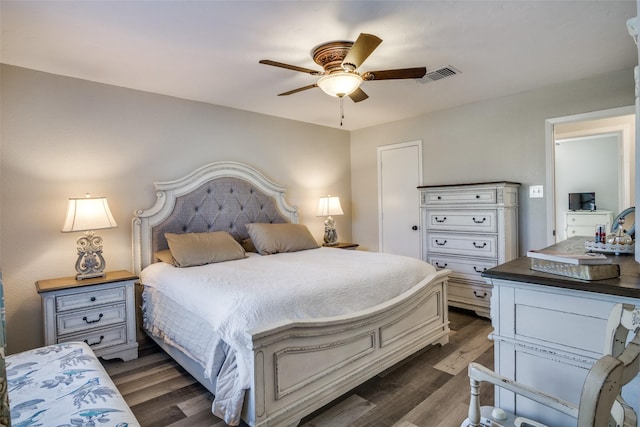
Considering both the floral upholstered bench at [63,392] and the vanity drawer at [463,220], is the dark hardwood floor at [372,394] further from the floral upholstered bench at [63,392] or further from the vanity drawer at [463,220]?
the vanity drawer at [463,220]

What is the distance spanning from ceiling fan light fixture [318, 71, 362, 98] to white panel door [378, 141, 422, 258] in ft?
7.52

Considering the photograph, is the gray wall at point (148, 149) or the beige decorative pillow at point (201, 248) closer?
the gray wall at point (148, 149)

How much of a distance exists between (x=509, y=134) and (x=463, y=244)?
1278 millimetres

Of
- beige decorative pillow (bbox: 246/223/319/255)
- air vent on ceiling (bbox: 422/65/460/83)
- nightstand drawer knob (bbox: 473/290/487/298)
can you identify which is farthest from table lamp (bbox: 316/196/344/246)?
air vent on ceiling (bbox: 422/65/460/83)

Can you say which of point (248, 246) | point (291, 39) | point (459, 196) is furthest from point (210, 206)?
point (459, 196)

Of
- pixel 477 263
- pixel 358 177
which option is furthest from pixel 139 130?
pixel 477 263

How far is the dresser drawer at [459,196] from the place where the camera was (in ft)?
11.0

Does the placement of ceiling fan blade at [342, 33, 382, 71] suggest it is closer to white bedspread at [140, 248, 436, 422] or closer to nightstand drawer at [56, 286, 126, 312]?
white bedspread at [140, 248, 436, 422]

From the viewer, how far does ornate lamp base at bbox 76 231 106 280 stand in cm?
262

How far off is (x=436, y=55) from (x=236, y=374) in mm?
2551

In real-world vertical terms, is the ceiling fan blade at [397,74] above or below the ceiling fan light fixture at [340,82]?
above

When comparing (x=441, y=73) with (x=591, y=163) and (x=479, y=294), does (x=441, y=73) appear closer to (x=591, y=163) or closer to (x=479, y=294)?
(x=479, y=294)

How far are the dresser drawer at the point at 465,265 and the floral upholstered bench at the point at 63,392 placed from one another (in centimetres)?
323

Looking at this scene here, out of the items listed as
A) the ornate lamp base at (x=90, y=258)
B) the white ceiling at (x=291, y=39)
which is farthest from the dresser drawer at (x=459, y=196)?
the ornate lamp base at (x=90, y=258)
